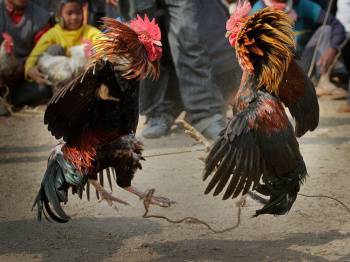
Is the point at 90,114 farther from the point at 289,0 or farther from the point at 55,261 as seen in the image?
the point at 289,0

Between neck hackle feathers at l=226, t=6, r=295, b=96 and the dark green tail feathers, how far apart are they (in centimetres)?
115

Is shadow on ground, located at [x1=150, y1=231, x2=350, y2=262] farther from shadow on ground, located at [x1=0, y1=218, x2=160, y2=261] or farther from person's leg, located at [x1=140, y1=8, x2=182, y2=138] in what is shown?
person's leg, located at [x1=140, y1=8, x2=182, y2=138]

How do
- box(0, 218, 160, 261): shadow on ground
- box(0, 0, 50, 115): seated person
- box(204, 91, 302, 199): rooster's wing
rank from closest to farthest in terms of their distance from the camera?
box(204, 91, 302, 199): rooster's wing
box(0, 218, 160, 261): shadow on ground
box(0, 0, 50, 115): seated person

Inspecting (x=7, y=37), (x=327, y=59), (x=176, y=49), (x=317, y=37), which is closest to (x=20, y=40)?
(x=7, y=37)

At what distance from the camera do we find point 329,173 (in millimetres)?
5707

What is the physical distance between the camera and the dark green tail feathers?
428cm

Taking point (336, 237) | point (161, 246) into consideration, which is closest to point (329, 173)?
point (336, 237)

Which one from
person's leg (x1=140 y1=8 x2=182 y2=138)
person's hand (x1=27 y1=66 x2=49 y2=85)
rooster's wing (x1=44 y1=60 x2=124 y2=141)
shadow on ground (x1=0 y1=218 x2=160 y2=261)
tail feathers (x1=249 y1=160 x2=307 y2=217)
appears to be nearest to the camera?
rooster's wing (x1=44 y1=60 x2=124 y2=141)

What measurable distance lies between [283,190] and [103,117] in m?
1.06

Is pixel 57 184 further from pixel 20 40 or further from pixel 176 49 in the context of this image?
pixel 20 40

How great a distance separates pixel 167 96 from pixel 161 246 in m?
3.17

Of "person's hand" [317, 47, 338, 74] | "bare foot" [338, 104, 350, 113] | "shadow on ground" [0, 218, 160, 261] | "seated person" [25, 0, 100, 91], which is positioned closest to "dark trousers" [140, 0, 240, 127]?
"bare foot" [338, 104, 350, 113]

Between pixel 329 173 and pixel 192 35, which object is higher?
pixel 192 35

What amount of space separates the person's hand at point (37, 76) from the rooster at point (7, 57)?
191 millimetres
